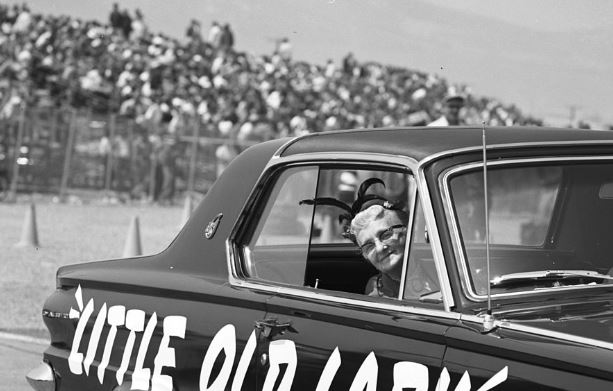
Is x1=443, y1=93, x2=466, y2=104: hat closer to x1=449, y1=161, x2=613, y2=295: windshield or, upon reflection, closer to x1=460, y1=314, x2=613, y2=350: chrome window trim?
x1=449, y1=161, x2=613, y2=295: windshield

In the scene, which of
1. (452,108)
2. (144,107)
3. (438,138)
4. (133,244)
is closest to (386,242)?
(438,138)

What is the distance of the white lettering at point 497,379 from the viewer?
105 inches

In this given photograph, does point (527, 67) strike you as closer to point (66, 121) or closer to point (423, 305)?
point (423, 305)

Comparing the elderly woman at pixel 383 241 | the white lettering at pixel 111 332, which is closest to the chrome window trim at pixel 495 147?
the elderly woman at pixel 383 241

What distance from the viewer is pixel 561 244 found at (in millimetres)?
3518

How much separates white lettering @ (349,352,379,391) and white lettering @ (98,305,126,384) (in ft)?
4.45

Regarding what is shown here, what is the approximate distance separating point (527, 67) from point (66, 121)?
2130cm

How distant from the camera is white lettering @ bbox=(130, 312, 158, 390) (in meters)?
3.98

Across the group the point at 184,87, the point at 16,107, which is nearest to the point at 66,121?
the point at 16,107

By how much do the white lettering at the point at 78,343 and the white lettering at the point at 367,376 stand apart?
1.60m

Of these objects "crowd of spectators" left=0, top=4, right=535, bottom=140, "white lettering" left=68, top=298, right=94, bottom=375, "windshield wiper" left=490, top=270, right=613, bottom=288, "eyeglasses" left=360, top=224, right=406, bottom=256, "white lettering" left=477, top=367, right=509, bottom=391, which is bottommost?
"white lettering" left=68, top=298, right=94, bottom=375

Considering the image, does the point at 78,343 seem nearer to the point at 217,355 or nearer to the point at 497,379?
the point at 217,355

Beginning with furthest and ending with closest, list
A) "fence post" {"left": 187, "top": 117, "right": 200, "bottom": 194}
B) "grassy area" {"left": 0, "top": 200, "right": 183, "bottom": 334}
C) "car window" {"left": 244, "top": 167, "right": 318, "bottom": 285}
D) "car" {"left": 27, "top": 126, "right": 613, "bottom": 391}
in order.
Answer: "fence post" {"left": 187, "top": 117, "right": 200, "bottom": 194}, "grassy area" {"left": 0, "top": 200, "right": 183, "bottom": 334}, "car window" {"left": 244, "top": 167, "right": 318, "bottom": 285}, "car" {"left": 27, "top": 126, "right": 613, "bottom": 391}

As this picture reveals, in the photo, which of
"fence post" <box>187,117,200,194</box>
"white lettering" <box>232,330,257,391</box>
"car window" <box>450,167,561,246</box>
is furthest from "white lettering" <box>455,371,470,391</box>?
"fence post" <box>187,117,200,194</box>
